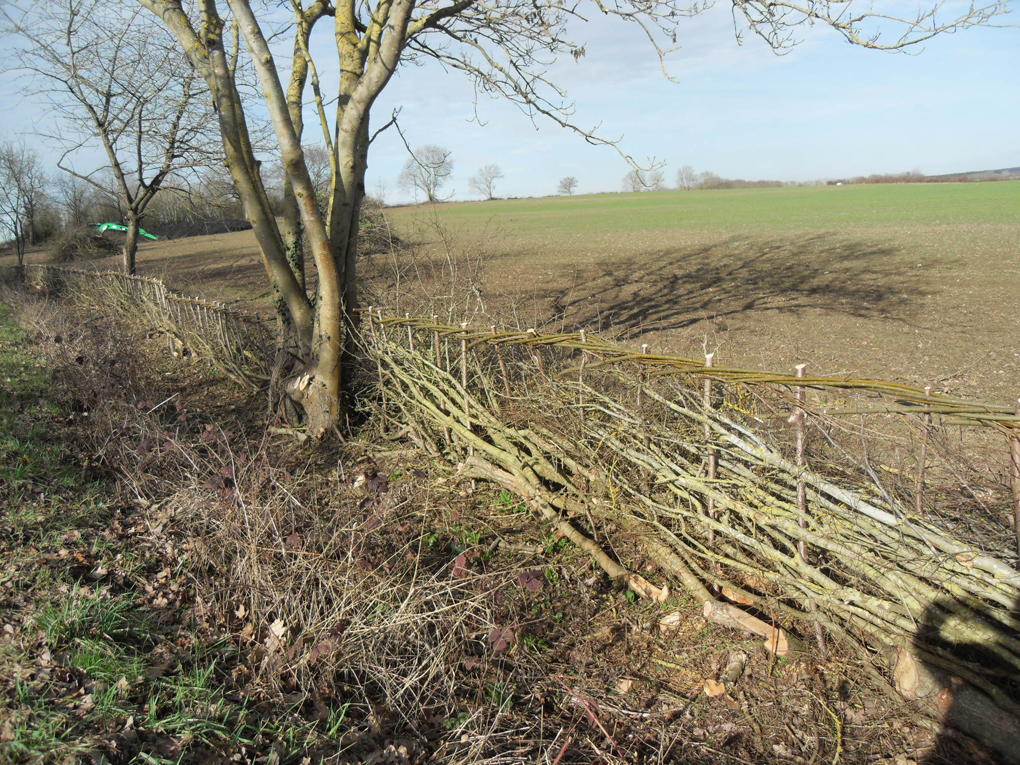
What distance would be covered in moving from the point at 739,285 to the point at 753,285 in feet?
1.12

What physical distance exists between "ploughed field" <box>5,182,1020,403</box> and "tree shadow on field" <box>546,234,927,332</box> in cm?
6

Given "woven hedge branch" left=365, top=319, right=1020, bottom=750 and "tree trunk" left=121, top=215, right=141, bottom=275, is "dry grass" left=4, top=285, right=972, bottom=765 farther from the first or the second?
"tree trunk" left=121, top=215, right=141, bottom=275

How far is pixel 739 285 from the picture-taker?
16281mm

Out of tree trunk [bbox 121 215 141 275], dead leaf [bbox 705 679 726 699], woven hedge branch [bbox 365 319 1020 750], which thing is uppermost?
tree trunk [bbox 121 215 141 275]

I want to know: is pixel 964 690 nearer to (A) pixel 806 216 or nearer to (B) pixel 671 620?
(B) pixel 671 620

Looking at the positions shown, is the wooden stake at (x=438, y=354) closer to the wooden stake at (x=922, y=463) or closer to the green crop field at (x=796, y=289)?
the green crop field at (x=796, y=289)

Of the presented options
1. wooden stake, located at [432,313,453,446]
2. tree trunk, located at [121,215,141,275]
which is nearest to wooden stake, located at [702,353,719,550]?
wooden stake, located at [432,313,453,446]

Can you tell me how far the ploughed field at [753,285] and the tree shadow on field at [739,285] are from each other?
0.21 ft

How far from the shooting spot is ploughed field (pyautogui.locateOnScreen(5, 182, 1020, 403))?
7984mm

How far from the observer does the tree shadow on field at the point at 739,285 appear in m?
12.7

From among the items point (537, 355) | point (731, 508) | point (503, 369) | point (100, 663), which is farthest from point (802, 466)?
point (100, 663)

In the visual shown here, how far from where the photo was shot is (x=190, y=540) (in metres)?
3.59

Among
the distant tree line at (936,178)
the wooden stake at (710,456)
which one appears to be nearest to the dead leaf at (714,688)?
the wooden stake at (710,456)

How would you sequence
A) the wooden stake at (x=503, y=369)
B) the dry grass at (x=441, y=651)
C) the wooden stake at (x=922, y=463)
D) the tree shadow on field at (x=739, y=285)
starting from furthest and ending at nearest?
the tree shadow on field at (x=739, y=285), the wooden stake at (x=503, y=369), the dry grass at (x=441, y=651), the wooden stake at (x=922, y=463)
